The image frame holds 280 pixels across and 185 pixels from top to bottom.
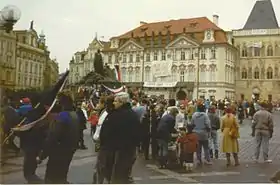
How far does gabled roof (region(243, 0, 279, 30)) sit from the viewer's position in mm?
4737

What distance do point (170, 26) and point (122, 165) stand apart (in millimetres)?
1998

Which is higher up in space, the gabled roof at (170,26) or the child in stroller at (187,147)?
the gabled roof at (170,26)

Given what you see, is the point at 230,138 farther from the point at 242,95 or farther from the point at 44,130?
the point at 44,130

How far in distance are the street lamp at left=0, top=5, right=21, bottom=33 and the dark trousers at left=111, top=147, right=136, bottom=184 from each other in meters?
1.72

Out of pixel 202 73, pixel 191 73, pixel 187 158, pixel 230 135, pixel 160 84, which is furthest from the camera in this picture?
pixel 202 73

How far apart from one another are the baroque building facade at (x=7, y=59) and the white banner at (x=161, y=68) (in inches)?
72.2

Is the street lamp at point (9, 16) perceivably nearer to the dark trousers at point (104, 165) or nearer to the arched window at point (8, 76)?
the arched window at point (8, 76)

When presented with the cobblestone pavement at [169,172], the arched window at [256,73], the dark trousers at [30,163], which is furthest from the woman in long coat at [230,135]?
the dark trousers at [30,163]

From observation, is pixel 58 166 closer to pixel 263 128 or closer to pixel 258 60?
pixel 263 128

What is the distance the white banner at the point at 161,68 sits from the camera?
5.58 meters

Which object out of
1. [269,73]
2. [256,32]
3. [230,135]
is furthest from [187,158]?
[269,73]

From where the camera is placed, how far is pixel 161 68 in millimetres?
5781

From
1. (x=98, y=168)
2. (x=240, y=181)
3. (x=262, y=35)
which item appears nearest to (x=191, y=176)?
(x=240, y=181)

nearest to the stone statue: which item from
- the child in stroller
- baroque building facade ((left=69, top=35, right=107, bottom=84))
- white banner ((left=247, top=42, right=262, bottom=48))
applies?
baroque building facade ((left=69, top=35, right=107, bottom=84))
